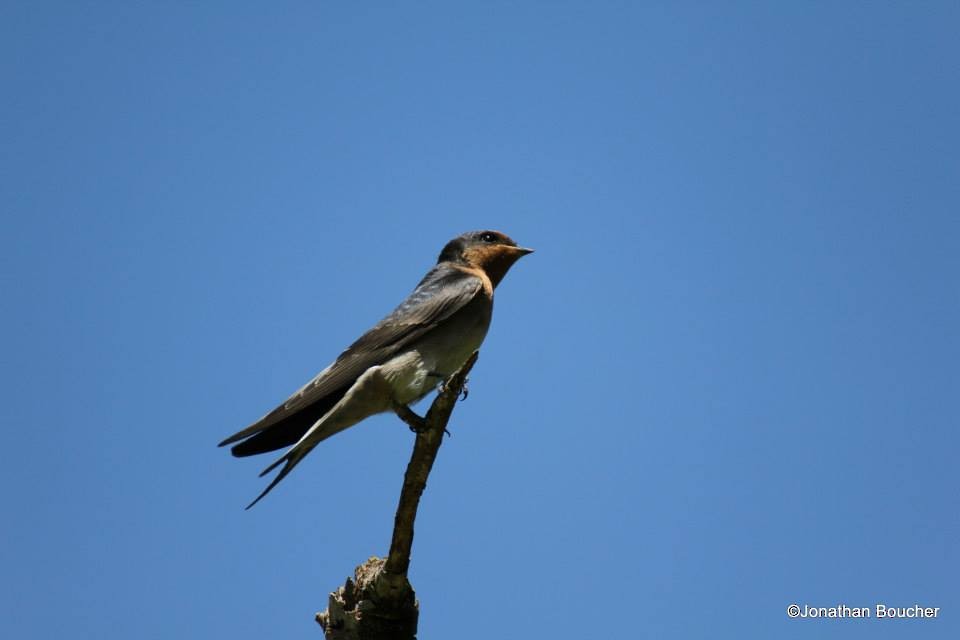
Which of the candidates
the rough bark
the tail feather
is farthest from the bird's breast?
the rough bark

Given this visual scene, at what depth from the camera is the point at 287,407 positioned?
6.98 metres

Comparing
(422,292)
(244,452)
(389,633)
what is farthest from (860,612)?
(244,452)

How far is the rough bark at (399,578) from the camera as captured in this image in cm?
566

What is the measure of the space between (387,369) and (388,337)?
0.40 meters

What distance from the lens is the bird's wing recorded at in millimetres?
6973

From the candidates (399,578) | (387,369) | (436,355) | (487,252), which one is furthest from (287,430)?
(487,252)

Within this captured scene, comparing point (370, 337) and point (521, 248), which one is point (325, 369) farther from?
point (521, 248)

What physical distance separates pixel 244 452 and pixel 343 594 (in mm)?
1746

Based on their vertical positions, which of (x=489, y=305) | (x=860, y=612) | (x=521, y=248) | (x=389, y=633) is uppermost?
(x=521, y=248)

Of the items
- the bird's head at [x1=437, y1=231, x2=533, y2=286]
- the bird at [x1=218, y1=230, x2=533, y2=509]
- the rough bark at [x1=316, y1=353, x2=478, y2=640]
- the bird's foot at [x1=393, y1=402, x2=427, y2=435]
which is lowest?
the rough bark at [x1=316, y1=353, x2=478, y2=640]

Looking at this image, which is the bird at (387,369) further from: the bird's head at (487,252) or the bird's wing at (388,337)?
the bird's head at (487,252)

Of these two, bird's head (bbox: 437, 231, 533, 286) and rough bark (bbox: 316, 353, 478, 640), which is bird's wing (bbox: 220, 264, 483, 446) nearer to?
bird's head (bbox: 437, 231, 533, 286)

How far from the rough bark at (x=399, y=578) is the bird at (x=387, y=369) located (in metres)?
1.09

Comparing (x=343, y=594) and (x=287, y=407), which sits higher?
(x=287, y=407)
